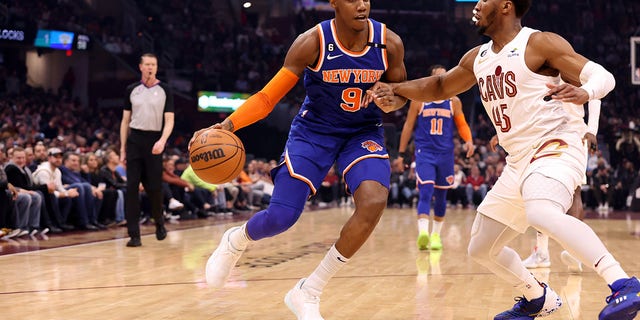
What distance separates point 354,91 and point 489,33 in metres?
0.83

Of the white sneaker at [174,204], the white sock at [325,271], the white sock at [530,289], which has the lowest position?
the white sneaker at [174,204]

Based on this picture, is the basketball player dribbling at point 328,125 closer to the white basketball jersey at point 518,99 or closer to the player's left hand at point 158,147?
the white basketball jersey at point 518,99

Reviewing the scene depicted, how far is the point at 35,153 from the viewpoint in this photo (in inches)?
427

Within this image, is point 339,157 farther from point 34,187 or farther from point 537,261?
point 34,187

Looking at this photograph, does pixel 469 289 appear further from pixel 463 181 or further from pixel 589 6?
pixel 589 6

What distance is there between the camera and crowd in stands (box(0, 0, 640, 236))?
34.7 feet

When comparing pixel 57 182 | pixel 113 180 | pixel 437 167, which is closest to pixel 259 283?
pixel 437 167

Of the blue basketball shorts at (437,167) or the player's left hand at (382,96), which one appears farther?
the blue basketball shorts at (437,167)

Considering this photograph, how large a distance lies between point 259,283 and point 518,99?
8.66ft

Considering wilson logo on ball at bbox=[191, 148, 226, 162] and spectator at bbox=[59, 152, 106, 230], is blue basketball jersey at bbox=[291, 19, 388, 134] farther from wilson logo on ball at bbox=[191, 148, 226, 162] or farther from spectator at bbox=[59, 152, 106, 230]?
spectator at bbox=[59, 152, 106, 230]

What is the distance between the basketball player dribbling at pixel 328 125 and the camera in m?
4.28

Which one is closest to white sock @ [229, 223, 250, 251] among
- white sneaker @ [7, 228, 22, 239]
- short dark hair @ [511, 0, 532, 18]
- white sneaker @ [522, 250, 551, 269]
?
short dark hair @ [511, 0, 532, 18]

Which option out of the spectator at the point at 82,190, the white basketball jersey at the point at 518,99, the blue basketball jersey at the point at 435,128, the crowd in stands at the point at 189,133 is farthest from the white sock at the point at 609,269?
the spectator at the point at 82,190

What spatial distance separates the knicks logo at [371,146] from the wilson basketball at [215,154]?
722 millimetres
